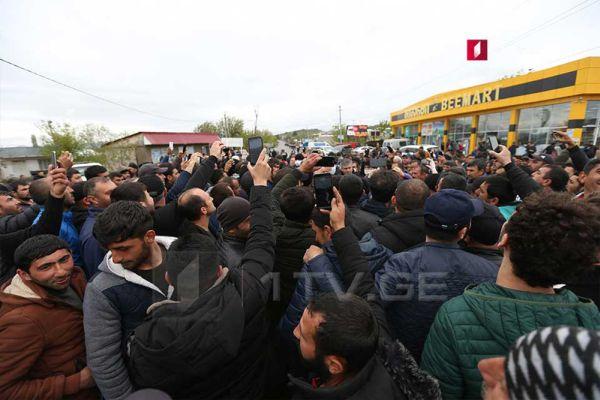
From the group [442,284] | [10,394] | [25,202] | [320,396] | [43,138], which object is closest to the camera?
[320,396]

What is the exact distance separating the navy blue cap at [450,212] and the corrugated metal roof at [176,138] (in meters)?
35.7

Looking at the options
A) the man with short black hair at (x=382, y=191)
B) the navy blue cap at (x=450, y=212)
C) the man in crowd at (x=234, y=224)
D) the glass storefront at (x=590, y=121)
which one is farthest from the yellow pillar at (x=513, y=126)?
the man in crowd at (x=234, y=224)

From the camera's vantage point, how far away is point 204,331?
1.23 meters

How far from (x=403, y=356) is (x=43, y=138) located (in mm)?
39788

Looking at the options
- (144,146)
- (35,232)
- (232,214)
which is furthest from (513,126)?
(144,146)

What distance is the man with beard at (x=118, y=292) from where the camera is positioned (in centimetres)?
155

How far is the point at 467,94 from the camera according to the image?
22484 mm

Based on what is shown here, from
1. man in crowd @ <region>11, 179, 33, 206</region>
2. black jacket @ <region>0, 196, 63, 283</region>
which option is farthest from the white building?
black jacket @ <region>0, 196, 63, 283</region>

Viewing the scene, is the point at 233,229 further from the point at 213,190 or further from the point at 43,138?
the point at 43,138

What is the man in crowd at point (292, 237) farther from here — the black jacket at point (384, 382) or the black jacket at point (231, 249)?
the black jacket at point (384, 382)

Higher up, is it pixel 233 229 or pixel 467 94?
pixel 467 94

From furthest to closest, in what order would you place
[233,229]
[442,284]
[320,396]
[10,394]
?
[233,229] → [442,284] → [10,394] → [320,396]

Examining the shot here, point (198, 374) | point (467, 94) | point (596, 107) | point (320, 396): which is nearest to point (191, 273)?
point (198, 374)

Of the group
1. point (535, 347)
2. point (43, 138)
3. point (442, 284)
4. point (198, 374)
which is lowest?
point (198, 374)
